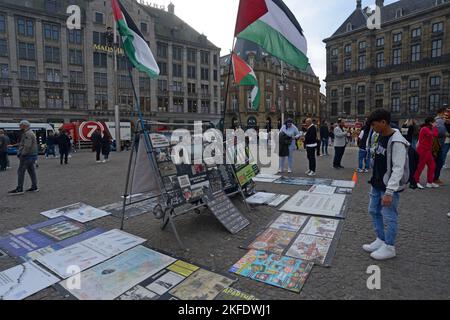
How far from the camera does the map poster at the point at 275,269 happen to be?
124 inches

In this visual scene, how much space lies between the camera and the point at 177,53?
5203 centimetres

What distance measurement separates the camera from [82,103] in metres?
43.7

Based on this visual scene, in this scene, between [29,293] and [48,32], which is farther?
[48,32]

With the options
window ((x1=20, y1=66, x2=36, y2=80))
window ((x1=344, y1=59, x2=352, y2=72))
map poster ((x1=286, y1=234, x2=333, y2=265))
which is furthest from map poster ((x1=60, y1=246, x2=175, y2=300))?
window ((x1=344, y1=59, x2=352, y2=72))

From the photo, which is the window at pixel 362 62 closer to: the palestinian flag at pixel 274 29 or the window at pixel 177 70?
the window at pixel 177 70

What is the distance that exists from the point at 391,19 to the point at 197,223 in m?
70.7

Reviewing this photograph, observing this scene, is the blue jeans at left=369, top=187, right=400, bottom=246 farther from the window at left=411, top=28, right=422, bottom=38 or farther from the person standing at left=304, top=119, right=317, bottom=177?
the window at left=411, top=28, right=422, bottom=38

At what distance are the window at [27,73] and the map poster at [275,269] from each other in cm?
4856

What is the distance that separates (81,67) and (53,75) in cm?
423

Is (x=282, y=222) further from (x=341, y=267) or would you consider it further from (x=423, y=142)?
(x=423, y=142)

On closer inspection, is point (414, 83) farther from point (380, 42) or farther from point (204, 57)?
point (204, 57)

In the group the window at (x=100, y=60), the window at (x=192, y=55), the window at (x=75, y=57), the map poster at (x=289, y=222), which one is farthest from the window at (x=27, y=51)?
the map poster at (x=289, y=222)

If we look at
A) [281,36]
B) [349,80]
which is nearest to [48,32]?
[281,36]

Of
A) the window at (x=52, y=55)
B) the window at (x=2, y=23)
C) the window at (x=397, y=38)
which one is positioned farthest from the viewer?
the window at (x=397, y=38)
